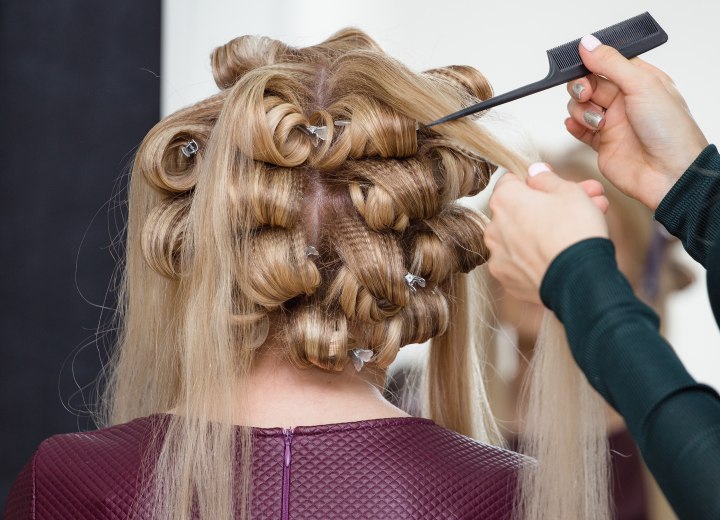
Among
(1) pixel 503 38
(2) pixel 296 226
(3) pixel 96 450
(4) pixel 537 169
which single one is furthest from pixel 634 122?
(1) pixel 503 38

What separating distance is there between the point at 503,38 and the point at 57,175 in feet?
3.48

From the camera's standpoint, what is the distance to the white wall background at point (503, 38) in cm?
180

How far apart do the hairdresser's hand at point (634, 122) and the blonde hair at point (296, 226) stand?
0.14m

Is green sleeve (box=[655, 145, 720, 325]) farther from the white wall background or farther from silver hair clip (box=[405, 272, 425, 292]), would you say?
the white wall background

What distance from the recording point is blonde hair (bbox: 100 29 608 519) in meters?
0.92

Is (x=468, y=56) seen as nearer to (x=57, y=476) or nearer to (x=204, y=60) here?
(x=204, y=60)

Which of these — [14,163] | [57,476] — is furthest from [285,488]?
[14,163]

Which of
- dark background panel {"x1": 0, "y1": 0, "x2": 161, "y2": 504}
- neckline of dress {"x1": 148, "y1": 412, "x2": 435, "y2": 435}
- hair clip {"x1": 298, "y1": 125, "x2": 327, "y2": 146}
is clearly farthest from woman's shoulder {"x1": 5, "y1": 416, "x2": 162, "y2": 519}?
dark background panel {"x1": 0, "y1": 0, "x2": 161, "y2": 504}

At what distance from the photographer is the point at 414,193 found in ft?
3.10

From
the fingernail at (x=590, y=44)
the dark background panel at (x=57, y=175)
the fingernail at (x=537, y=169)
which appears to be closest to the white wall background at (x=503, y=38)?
the dark background panel at (x=57, y=175)

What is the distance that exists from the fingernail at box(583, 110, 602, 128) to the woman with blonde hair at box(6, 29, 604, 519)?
5.1 inches

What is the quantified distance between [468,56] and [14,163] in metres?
1.06

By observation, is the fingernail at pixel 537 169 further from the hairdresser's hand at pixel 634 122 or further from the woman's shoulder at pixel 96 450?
the woman's shoulder at pixel 96 450

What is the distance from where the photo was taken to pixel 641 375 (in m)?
0.63
